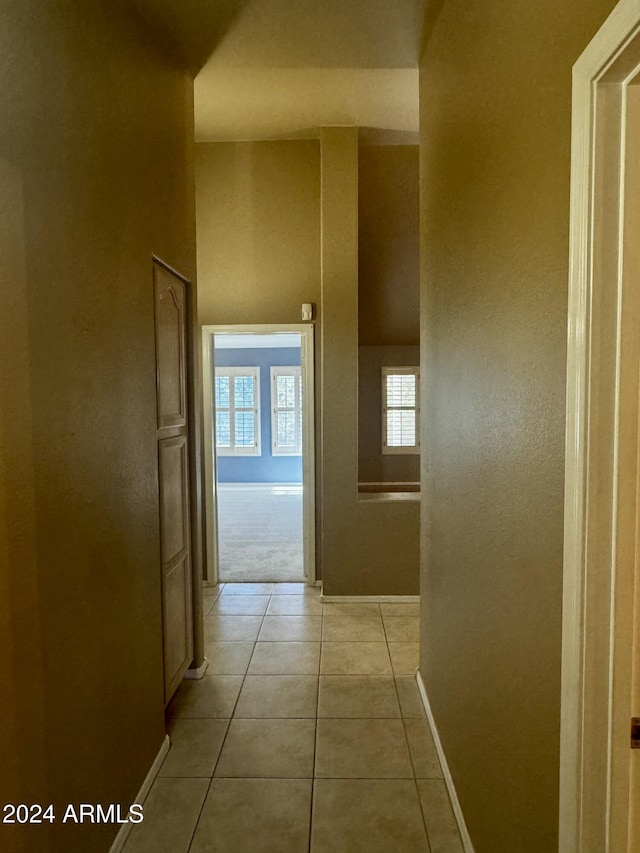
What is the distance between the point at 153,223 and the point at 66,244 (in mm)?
784

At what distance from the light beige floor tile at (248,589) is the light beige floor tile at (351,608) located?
1.89ft

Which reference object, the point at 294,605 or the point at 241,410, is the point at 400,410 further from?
the point at 241,410

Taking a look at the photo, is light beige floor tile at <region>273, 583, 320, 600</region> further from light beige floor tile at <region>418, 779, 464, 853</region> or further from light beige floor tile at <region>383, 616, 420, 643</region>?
light beige floor tile at <region>418, 779, 464, 853</region>

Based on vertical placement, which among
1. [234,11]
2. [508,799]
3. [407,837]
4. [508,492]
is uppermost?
[234,11]

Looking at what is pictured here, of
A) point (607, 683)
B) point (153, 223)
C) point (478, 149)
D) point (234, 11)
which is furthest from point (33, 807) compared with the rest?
point (234, 11)

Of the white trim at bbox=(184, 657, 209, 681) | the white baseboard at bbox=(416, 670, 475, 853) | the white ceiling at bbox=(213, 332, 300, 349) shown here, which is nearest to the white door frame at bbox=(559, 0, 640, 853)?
the white baseboard at bbox=(416, 670, 475, 853)

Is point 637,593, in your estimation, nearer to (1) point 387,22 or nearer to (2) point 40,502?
(2) point 40,502

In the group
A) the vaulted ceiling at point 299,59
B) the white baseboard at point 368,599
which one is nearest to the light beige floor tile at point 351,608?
the white baseboard at point 368,599

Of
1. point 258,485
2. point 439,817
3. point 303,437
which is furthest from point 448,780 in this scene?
point 258,485

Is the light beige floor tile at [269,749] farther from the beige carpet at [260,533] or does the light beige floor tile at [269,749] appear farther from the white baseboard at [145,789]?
the beige carpet at [260,533]

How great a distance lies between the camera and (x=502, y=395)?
1426 millimetres

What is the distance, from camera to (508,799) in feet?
4.54

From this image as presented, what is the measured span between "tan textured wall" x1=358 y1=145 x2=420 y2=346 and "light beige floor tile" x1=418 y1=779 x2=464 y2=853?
3236 mm

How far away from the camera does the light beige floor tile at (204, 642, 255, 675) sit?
301 cm
